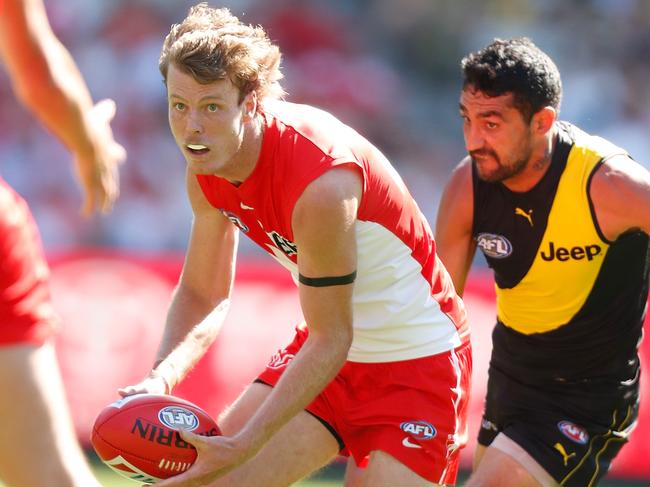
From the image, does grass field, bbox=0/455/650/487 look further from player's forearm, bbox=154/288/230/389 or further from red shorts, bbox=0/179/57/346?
red shorts, bbox=0/179/57/346

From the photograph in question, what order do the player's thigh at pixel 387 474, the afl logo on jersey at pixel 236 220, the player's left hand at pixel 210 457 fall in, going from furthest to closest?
the afl logo on jersey at pixel 236 220, the player's thigh at pixel 387 474, the player's left hand at pixel 210 457

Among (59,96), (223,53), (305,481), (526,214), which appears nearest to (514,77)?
(526,214)

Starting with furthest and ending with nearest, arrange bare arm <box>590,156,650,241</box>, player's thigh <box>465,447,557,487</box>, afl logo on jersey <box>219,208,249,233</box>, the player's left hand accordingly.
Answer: player's thigh <box>465,447,557,487</box>
bare arm <box>590,156,650,241</box>
afl logo on jersey <box>219,208,249,233</box>
the player's left hand

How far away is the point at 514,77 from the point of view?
498 centimetres

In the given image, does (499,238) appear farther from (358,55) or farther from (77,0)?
(77,0)

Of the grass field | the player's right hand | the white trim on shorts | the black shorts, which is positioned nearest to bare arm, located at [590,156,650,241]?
the black shorts

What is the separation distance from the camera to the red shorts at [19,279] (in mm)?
3393

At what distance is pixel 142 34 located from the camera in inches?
451

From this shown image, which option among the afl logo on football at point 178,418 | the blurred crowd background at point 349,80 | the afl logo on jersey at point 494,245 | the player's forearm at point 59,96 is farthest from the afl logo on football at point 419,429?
the blurred crowd background at point 349,80

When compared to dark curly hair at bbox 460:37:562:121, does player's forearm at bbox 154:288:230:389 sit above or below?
below

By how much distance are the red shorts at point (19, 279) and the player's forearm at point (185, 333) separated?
103 centimetres

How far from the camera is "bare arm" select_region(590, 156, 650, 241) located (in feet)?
15.6

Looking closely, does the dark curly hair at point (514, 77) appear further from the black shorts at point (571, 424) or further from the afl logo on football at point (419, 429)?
the afl logo on football at point (419, 429)

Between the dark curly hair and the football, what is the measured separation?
1866 mm
